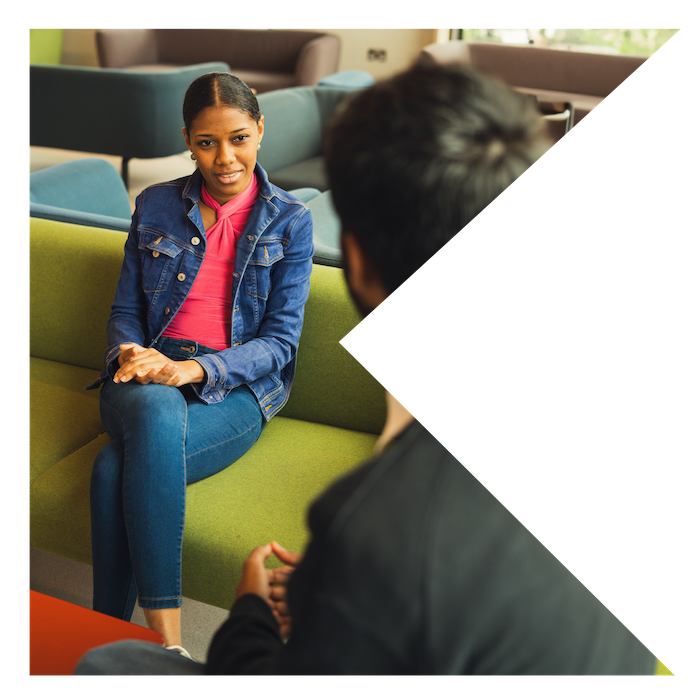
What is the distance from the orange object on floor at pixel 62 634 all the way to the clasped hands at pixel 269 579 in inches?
7.5

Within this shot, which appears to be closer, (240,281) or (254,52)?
(240,281)

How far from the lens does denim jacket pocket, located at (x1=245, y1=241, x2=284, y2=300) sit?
32.1 inches

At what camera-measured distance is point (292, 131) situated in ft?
3.42

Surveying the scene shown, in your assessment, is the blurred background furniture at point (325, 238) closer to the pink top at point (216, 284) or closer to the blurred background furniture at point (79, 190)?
the pink top at point (216, 284)

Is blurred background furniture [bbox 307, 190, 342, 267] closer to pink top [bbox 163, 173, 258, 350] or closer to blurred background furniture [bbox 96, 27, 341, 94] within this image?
pink top [bbox 163, 173, 258, 350]

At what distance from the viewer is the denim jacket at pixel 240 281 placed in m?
0.81

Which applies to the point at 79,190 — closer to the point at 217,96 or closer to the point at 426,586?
the point at 217,96

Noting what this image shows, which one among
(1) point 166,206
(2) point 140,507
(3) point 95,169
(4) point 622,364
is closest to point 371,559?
(4) point 622,364

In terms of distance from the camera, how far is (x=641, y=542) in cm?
43

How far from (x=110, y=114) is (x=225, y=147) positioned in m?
2.40

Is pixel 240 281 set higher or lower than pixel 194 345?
higher

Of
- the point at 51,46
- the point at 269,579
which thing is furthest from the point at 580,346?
the point at 51,46

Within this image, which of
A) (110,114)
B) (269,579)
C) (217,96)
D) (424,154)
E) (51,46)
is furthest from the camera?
(51,46)

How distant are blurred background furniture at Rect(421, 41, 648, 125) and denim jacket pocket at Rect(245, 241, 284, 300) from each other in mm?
367
